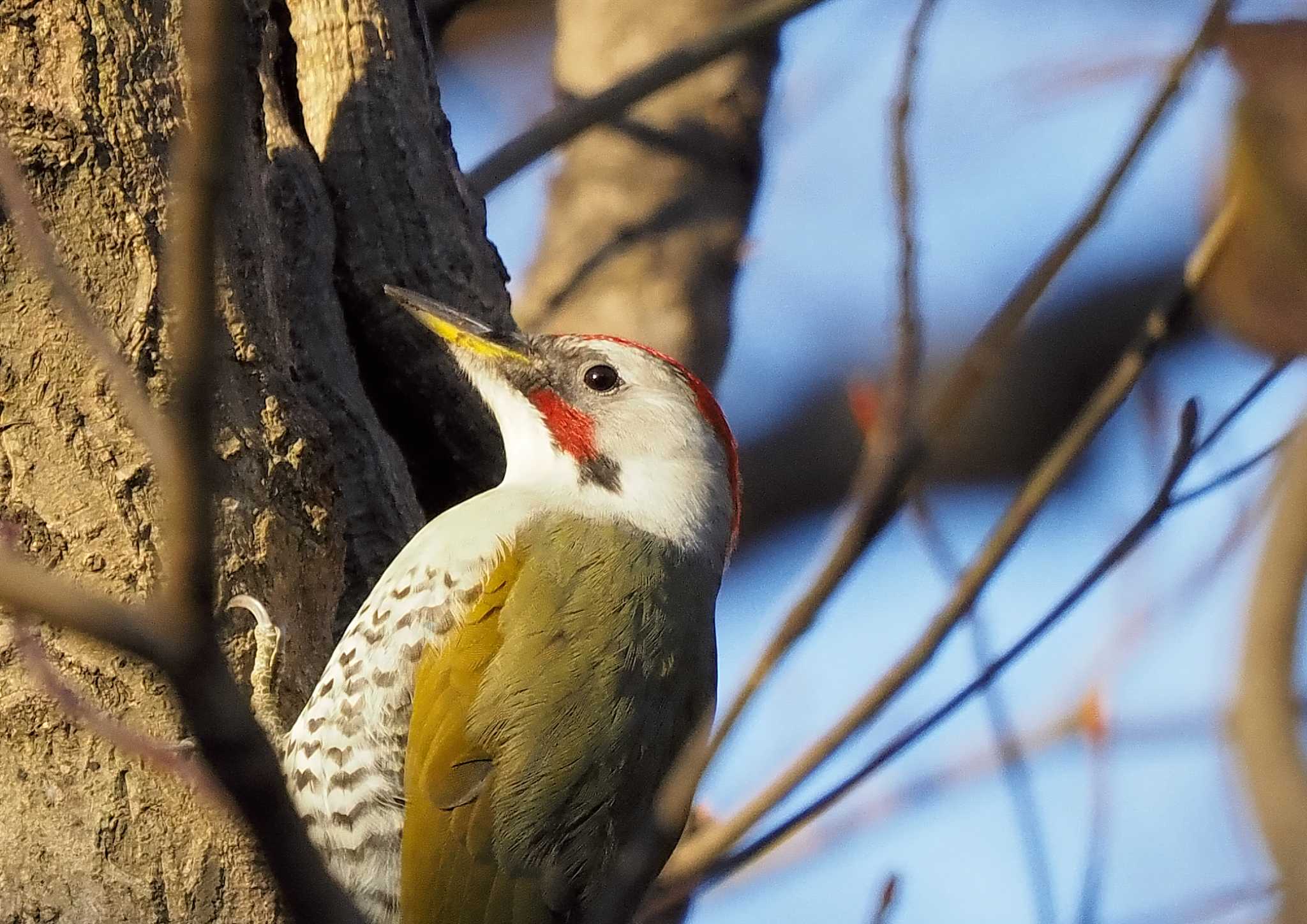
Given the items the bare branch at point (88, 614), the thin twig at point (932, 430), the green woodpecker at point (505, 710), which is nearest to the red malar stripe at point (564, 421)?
the green woodpecker at point (505, 710)

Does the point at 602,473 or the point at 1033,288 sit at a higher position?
the point at 1033,288

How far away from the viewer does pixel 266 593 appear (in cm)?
306

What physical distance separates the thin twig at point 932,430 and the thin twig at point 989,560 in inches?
4.2

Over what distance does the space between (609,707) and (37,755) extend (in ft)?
3.22

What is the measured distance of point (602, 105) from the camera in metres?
4.25

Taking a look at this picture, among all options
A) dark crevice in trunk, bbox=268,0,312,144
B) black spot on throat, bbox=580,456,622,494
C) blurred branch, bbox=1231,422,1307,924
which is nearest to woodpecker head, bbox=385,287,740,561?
black spot on throat, bbox=580,456,622,494

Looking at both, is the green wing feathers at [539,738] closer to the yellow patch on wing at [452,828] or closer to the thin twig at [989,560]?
the yellow patch on wing at [452,828]

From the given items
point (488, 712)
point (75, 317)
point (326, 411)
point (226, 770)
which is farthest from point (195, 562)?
point (326, 411)

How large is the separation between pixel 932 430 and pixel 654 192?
3.83 m

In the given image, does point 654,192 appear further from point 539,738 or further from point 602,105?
point 539,738

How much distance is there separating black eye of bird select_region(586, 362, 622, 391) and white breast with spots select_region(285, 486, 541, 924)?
27.8 inches

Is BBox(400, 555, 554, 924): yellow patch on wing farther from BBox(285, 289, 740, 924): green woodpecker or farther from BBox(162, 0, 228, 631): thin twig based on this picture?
BBox(162, 0, 228, 631): thin twig

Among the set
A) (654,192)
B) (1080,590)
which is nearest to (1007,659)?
(1080,590)

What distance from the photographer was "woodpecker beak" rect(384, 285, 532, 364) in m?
3.70
